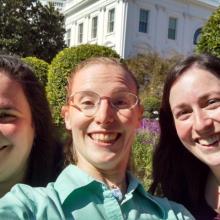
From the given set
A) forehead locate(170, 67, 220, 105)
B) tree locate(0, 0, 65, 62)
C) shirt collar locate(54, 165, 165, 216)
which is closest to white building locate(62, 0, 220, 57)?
tree locate(0, 0, 65, 62)

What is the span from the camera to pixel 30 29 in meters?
26.0

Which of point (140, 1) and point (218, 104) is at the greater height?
point (140, 1)

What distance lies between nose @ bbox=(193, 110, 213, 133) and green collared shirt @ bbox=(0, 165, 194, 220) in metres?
0.47

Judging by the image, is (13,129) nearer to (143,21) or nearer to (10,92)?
(10,92)

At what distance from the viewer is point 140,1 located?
32.9 meters

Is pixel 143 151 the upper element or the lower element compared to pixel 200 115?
lower

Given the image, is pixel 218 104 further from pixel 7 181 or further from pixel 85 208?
pixel 7 181

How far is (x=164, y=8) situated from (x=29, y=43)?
12.7m

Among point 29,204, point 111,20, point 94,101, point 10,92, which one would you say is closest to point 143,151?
point 10,92

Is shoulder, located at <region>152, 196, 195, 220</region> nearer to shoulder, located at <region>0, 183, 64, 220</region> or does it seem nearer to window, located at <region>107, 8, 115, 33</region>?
shoulder, located at <region>0, 183, 64, 220</region>

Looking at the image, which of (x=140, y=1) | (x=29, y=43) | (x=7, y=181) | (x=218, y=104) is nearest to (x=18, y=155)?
(x=7, y=181)

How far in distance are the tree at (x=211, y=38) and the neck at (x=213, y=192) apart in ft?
16.6

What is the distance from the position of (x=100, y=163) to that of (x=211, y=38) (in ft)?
20.4

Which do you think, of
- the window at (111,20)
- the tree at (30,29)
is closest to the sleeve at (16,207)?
the tree at (30,29)
